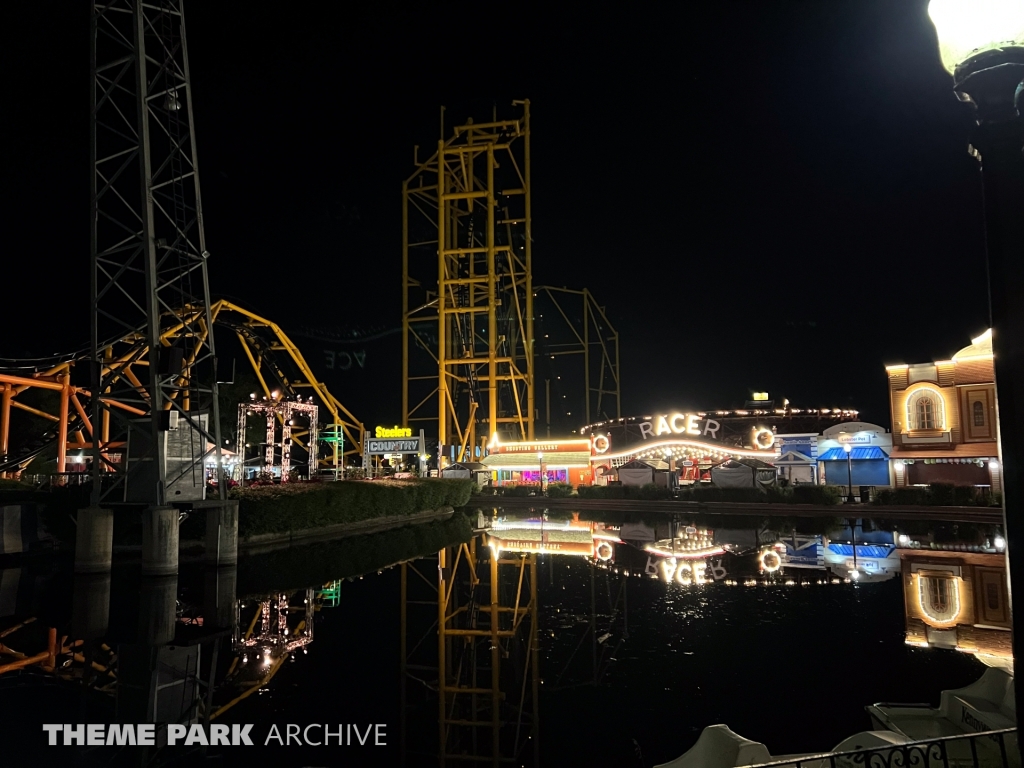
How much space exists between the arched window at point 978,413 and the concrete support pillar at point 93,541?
35.0 m

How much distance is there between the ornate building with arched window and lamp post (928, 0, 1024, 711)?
35.0 meters

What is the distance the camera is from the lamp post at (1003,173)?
261cm

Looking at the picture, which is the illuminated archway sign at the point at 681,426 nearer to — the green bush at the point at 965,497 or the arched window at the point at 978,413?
the arched window at the point at 978,413

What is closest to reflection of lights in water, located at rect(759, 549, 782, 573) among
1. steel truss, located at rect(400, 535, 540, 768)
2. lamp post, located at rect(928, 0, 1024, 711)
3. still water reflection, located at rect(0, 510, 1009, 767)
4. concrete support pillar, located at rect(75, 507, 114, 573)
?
still water reflection, located at rect(0, 510, 1009, 767)

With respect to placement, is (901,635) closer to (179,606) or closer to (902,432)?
(179,606)

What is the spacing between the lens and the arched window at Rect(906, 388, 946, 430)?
1340 inches

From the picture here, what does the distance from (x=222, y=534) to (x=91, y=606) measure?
160 inches

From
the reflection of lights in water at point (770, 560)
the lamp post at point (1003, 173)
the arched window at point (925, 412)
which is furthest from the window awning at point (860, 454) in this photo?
the lamp post at point (1003, 173)

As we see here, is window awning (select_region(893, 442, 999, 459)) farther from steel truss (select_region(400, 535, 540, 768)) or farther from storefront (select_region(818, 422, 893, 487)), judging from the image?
steel truss (select_region(400, 535, 540, 768))

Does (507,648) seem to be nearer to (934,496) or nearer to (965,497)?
(934,496)

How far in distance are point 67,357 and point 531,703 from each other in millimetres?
27531

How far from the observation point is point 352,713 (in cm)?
847

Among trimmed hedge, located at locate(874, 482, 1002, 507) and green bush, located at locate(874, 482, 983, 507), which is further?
green bush, located at locate(874, 482, 983, 507)

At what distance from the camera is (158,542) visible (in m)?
16.5
